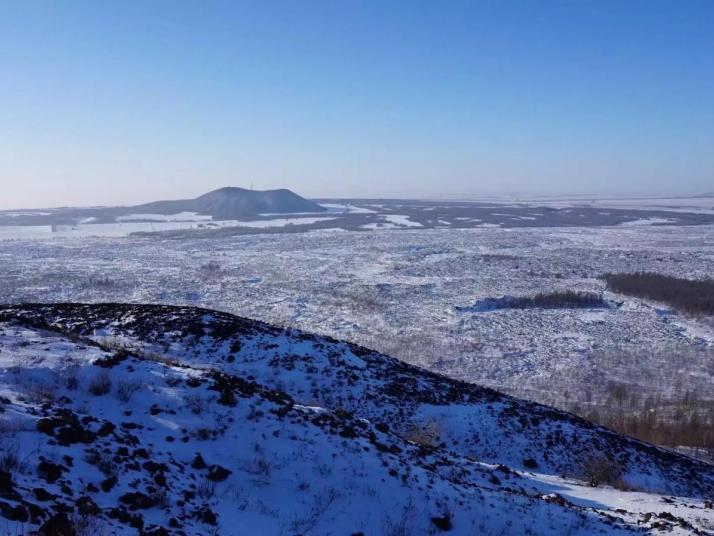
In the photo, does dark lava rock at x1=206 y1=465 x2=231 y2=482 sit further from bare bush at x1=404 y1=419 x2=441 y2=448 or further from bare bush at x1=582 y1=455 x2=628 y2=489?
bare bush at x1=582 y1=455 x2=628 y2=489

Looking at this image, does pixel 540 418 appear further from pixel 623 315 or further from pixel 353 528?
pixel 623 315

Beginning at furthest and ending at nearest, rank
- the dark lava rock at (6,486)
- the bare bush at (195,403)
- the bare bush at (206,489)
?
the bare bush at (195,403)
the bare bush at (206,489)
the dark lava rock at (6,486)

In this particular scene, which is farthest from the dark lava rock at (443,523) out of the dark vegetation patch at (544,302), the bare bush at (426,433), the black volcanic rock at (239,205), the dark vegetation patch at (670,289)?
the black volcanic rock at (239,205)

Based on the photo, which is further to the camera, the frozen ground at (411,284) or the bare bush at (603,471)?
the frozen ground at (411,284)

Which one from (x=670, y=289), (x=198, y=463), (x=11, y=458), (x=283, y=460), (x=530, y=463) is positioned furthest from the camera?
(x=670, y=289)

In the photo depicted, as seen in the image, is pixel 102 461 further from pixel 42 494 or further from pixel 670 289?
pixel 670 289

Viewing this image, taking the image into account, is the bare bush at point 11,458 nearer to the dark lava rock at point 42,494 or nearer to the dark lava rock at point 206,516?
the dark lava rock at point 42,494

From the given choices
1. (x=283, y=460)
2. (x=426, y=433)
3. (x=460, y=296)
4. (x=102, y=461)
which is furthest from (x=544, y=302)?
(x=102, y=461)
